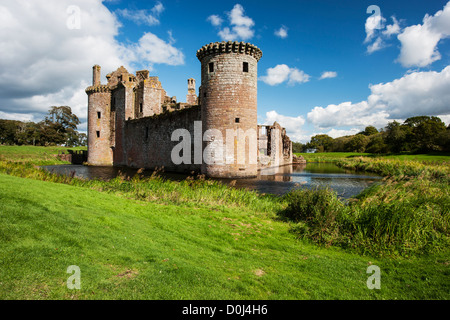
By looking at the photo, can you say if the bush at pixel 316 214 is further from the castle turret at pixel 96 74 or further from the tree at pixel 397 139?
the tree at pixel 397 139

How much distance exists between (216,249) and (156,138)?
25.3 m

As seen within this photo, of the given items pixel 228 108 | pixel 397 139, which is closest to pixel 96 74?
pixel 228 108

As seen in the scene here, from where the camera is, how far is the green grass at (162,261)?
3.55m

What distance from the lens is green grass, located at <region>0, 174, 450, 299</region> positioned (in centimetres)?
355

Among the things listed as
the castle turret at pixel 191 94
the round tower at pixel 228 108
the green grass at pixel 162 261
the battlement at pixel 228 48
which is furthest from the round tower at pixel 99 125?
the green grass at pixel 162 261

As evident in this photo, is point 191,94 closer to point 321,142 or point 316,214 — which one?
point 316,214

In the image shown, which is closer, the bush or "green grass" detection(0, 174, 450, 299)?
"green grass" detection(0, 174, 450, 299)

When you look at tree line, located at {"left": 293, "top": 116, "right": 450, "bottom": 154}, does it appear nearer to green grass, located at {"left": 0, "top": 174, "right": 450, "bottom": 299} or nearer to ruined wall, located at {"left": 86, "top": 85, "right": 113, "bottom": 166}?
green grass, located at {"left": 0, "top": 174, "right": 450, "bottom": 299}

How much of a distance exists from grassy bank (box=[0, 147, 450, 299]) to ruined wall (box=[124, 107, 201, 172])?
17012mm

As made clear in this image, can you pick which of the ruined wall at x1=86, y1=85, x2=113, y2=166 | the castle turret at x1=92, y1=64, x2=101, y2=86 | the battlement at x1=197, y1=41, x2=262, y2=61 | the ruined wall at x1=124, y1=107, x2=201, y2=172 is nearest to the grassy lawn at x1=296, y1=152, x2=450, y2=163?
the battlement at x1=197, y1=41, x2=262, y2=61

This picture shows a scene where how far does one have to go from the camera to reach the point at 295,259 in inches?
224

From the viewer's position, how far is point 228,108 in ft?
68.7
